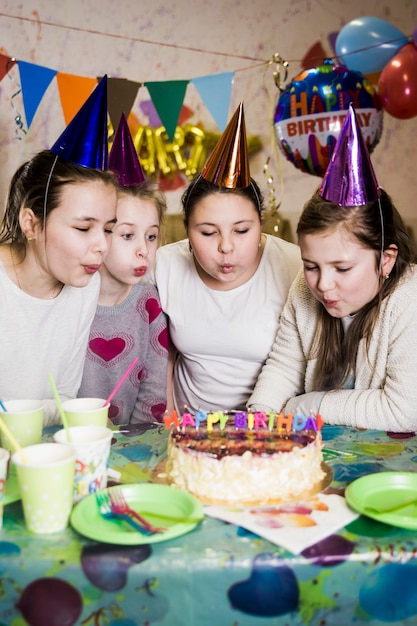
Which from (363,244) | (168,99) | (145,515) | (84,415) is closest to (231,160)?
(363,244)

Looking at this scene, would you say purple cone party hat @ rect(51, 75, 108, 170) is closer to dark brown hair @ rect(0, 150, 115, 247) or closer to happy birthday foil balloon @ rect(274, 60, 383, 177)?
dark brown hair @ rect(0, 150, 115, 247)

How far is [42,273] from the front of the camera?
1.90m

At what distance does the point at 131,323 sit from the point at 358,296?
771 mm

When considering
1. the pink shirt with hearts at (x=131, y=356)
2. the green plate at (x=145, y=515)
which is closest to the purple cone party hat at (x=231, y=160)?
the pink shirt with hearts at (x=131, y=356)

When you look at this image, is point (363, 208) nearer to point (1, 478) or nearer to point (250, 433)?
point (250, 433)

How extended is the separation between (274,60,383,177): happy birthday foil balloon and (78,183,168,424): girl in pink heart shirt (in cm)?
111

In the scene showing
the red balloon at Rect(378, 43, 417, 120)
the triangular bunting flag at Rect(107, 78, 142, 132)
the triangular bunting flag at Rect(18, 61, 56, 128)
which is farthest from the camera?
the red balloon at Rect(378, 43, 417, 120)

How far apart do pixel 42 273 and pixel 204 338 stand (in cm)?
62

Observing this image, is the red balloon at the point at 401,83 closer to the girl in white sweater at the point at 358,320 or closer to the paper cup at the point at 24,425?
the girl in white sweater at the point at 358,320

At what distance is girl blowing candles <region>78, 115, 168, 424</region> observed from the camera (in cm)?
211

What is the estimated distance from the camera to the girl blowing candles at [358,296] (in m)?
1.72

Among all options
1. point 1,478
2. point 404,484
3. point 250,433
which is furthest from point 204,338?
point 1,478

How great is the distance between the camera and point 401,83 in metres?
2.97

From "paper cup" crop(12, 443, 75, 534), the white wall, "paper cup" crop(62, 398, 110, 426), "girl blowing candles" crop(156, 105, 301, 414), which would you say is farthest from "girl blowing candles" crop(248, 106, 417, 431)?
the white wall
